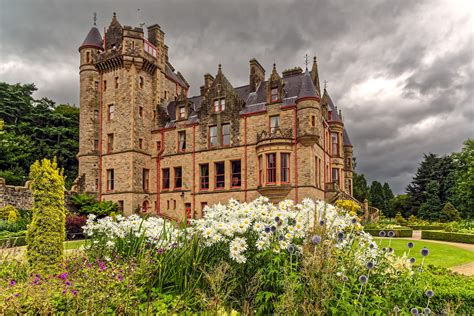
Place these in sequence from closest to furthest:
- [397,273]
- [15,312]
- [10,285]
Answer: [15,312], [397,273], [10,285]

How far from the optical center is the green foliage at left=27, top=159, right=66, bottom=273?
844 centimetres

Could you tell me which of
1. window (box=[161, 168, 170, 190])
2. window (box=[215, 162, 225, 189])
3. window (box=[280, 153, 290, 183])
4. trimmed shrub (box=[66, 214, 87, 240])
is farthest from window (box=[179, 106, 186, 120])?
trimmed shrub (box=[66, 214, 87, 240])

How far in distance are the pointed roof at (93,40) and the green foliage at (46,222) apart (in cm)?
2424

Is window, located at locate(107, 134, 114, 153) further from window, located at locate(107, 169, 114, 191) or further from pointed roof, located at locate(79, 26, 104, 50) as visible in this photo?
pointed roof, located at locate(79, 26, 104, 50)

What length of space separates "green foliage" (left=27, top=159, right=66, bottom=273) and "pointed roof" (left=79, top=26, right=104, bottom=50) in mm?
24237

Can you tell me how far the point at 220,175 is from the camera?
26766 millimetres

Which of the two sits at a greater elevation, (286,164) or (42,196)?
(286,164)

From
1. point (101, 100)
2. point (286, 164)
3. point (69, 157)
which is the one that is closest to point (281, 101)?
point (286, 164)

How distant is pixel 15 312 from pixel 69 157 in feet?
125

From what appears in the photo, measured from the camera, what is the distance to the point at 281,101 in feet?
81.4

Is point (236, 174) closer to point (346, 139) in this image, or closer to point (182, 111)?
point (182, 111)

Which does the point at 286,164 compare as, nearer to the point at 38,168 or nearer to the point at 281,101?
the point at 281,101

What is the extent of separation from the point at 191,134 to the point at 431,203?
3757 cm

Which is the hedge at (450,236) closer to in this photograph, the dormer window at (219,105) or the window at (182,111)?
the dormer window at (219,105)
